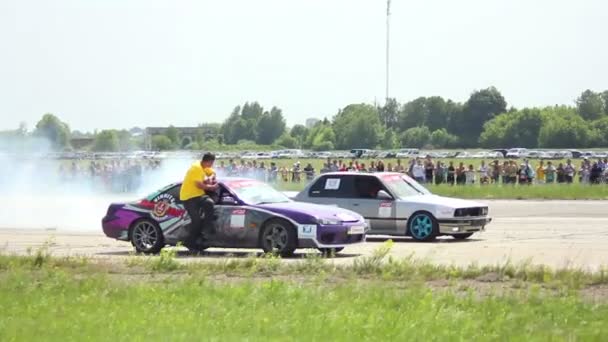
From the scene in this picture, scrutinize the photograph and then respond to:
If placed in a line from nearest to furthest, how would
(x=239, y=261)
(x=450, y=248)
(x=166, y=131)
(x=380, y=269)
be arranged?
(x=380, y=269) → (x=239, y=261) → (x=450, y=248) → (x=166, y=131)

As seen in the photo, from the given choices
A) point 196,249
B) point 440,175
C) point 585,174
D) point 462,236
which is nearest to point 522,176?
point 585,174

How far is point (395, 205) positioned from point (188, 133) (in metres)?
65.1

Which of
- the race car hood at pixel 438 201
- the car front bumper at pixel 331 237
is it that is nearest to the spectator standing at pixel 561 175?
the race car hood at pixel 438 201

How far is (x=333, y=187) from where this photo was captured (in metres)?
22.4

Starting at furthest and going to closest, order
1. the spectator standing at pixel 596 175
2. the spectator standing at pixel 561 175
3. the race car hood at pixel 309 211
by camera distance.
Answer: the spectator standing at pixel 561 175, the spectator standing at pixel 596 175, the race car hood at pixel 309 211

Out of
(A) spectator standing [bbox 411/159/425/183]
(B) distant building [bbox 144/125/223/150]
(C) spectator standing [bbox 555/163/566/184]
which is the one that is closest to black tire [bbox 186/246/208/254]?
(A) spectator standing [bbox 411/159/425/183]

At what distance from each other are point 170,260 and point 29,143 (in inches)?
1059

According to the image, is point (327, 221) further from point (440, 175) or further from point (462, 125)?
point (462, 125)

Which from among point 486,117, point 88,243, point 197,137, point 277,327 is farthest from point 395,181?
point 486,117

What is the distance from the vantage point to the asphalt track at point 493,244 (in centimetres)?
1681

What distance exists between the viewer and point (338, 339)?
9.15 m

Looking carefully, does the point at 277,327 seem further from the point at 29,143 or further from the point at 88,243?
the point at 29,143

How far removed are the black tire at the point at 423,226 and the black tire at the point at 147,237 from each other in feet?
17.1

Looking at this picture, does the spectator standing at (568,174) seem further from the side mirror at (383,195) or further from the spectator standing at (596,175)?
the side mirror at (383,195)
